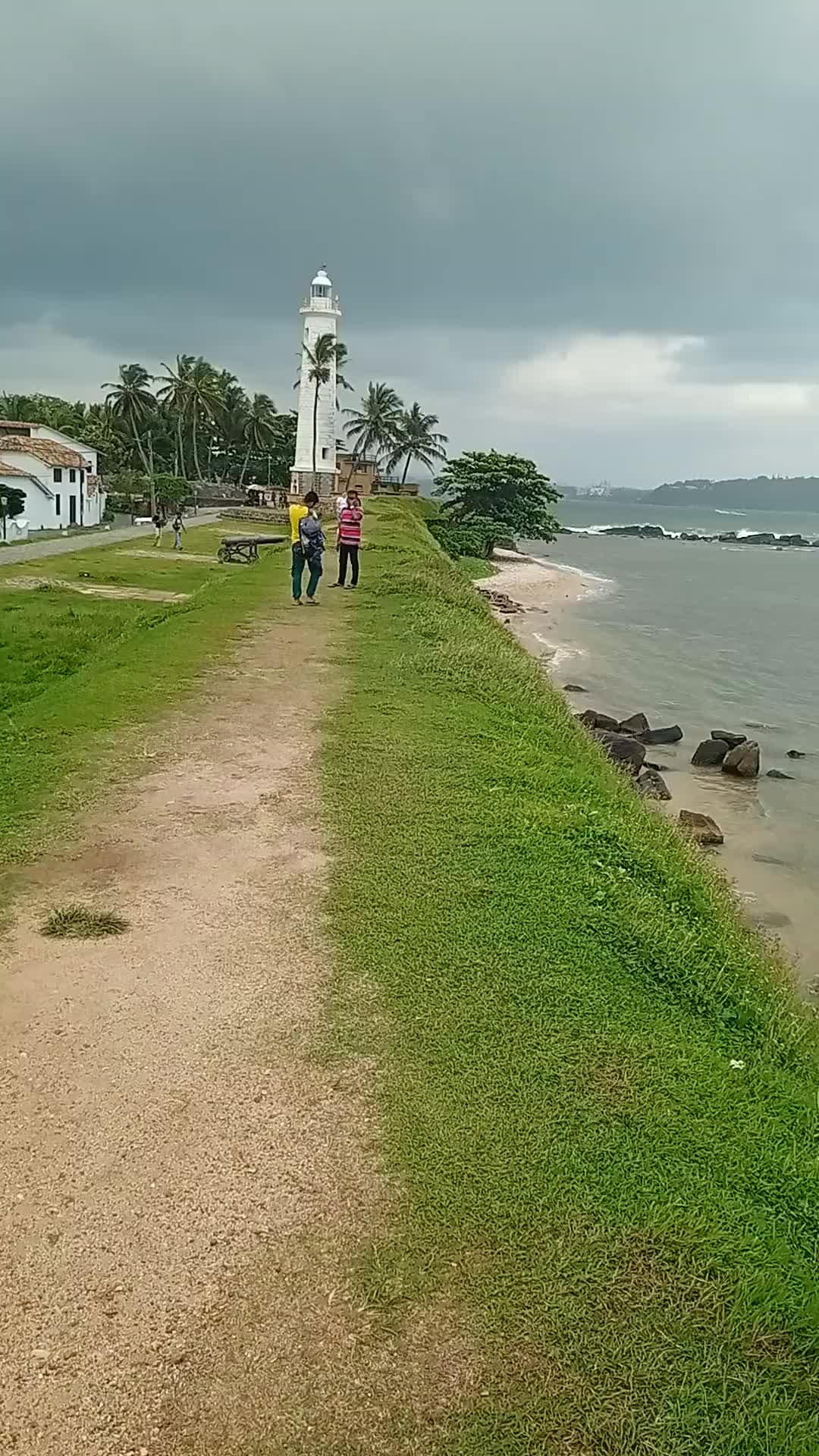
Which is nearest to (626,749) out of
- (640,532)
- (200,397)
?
(200,397)

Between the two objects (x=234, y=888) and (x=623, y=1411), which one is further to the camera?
(x=234, y=888)

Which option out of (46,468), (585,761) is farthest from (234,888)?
(46,468)

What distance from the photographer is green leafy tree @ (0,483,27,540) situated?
3903cm

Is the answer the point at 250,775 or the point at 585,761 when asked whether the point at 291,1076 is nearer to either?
the point at 250,775

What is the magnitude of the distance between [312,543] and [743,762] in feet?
26.5

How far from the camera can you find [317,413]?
56.2 meters

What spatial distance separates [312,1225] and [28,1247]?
837 millimetres

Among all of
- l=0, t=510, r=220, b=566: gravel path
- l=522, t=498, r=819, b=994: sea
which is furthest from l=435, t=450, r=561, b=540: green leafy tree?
l=0, t=510, r=220, b=566: gravel path

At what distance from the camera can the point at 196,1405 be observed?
2727 mm

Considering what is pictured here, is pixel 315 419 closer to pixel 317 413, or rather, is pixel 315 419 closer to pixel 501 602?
pixel 317 413

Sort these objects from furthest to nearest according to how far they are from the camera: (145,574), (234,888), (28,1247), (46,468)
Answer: (46,468)
(145,574)
(234,888)
(28,1247)

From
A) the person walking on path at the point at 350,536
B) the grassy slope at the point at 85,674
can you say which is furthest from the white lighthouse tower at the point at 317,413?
the person walking on path at the point at 350,536

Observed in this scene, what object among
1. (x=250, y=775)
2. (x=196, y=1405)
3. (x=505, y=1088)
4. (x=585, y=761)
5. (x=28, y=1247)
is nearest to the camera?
(x=196, y=1405)

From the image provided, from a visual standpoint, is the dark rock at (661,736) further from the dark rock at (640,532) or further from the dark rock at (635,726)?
the dark rock at (640,532)
